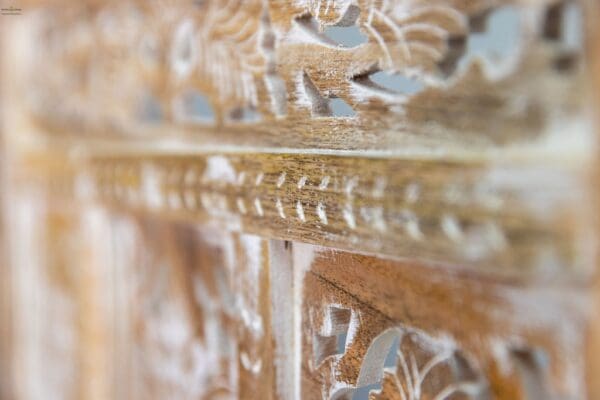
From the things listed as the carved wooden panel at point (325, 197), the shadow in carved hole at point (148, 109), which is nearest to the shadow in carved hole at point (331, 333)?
the carved wooden panel at point (325, 197)

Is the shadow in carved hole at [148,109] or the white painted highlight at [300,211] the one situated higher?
the shadow in carved hole at [148,109]

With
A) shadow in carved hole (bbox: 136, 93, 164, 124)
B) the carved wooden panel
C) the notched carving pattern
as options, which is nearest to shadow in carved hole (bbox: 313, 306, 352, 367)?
the carved wooden panel

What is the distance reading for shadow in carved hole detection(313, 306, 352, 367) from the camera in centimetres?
46

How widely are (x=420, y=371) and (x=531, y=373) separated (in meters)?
0.08

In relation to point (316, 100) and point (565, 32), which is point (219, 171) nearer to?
point (316, 100)

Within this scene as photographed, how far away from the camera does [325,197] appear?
42 cm

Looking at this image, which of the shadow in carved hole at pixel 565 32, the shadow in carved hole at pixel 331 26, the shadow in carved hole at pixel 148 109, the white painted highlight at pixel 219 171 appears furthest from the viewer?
the shadow in carved hole at pixel 148 109

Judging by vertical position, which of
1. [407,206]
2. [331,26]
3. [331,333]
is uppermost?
[331,26]

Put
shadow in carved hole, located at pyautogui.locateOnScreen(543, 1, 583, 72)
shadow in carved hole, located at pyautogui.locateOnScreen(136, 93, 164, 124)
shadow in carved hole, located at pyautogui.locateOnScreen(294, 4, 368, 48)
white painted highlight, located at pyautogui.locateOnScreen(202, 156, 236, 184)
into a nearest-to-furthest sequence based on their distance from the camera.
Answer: shadow in carved hole, located at pyautogui.locateOnScreen(543, 1, 583, 72), shadow in carved hole, located at pyautogui.locateOnScreen(294, 4, 368, 48), white painted highlight, located at pyautogui.locateOnScreen(202, 156, 236, 184), shadow in carved hole, located at pyautogui.locateOnScreen(136, 93, 164, 124)

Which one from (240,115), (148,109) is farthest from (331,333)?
(148,109)

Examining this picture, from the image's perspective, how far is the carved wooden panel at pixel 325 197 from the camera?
0.30m

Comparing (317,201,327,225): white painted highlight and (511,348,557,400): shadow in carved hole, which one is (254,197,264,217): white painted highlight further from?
(511,348,557,400): shadow in carved hole

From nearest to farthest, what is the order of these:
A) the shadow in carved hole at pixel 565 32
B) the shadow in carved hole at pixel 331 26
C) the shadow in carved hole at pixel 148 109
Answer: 1. the shadow in carved hole at pixel 565 32
2. the shadow in carved hole at pixel 331 26
3. the shadow in carved hole at pixel 148 109

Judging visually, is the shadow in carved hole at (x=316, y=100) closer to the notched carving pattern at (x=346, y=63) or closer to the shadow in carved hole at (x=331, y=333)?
the notched carving pattern at (x=346, y=63)
